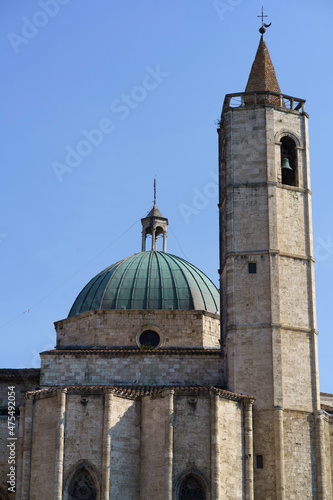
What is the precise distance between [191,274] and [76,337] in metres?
6.53

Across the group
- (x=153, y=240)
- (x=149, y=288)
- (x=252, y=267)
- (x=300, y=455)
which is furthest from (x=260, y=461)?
(x=153, y=240)

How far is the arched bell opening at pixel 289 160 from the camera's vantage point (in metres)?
41.6

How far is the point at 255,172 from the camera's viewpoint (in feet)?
133

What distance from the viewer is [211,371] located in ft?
129

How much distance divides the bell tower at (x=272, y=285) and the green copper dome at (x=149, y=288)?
442 centimetres

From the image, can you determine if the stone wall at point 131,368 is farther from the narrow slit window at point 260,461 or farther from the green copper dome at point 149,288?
the green copper dome at point 149,288

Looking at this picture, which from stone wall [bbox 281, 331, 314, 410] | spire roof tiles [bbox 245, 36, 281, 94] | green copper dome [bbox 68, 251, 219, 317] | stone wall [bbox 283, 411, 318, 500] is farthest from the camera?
green copper dome [bbox 68, 251, 219, 317]

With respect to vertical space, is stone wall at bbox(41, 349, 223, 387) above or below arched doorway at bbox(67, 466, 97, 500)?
above

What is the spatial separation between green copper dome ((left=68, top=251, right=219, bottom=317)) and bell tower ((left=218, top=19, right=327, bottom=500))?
442 cm

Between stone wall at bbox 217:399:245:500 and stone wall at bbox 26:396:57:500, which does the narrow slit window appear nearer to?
stone wall at bbox 217:399:245:500

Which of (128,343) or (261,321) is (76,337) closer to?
(128,343)

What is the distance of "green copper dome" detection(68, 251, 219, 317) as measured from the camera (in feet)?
146

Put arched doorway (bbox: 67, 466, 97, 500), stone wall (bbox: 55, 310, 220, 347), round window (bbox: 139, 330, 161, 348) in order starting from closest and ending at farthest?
1. arched doorway (bbox: 67, 466, 97, 500)
2. stone wall (bbox: 55, 310, 220, 347)
3. round window (bbox: 139, 330, 161, 348)

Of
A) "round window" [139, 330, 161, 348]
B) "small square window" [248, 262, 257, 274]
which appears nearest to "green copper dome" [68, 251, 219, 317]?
"round window" [139, 330, 161, 348]
